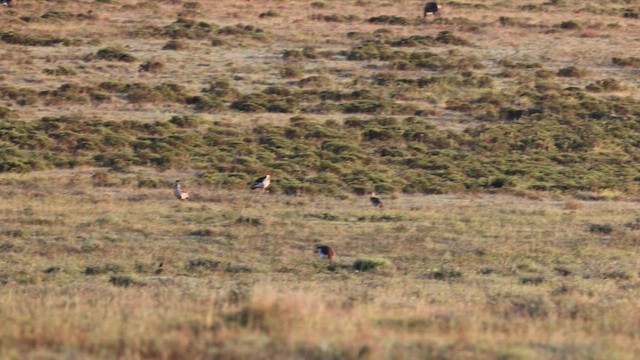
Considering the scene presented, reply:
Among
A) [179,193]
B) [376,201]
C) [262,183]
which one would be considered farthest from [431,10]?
[179,193]

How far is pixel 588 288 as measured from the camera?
554 inches

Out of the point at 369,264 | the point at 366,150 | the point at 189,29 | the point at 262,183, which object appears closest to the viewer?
the point at 369,264

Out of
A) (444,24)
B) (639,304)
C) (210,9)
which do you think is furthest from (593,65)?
(639,304)

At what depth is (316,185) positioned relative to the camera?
23797 millimetres

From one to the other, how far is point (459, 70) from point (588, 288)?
25531mm

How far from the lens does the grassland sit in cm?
885

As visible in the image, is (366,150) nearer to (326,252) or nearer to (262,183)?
(262,183)

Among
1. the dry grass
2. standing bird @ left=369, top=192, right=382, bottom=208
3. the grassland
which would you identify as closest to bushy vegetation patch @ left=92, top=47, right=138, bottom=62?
the grassland

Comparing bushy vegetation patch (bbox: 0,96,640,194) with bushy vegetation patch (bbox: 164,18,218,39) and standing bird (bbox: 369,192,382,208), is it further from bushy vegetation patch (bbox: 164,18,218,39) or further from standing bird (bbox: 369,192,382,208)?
bushy vegetation patch (bbox: 164,18,218,39)

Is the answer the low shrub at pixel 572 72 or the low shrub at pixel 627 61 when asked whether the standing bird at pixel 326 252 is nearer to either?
the low shrub at pixel 572 72

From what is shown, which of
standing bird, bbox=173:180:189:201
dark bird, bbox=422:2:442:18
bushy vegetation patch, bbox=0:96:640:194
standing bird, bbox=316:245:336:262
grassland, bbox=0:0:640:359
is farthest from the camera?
dark bird, bbox=422:2:442:18

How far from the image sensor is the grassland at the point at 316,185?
348 inches

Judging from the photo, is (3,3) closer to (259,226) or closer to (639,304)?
(259,226)

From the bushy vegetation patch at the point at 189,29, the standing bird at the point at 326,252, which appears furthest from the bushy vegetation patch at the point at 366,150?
the bushy vegetation patch at the point at 189,29
